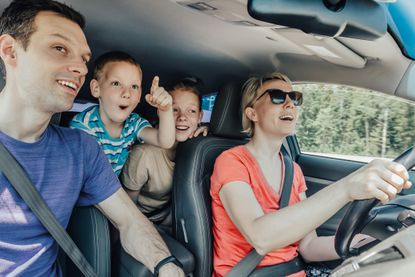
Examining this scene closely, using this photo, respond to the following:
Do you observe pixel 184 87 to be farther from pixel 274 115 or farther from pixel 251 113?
pixel 274 115

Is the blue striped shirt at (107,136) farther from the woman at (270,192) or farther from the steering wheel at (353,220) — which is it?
the steering wheel at (353,220)

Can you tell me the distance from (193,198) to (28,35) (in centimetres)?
98

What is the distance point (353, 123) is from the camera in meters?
2.76

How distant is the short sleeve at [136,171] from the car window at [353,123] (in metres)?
0.97

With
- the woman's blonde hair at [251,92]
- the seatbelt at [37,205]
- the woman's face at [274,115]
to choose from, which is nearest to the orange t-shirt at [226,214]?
the woman's face at [274,115]

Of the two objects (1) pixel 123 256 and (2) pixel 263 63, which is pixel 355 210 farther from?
(2) pixel 263 63

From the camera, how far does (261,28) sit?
1955 mm

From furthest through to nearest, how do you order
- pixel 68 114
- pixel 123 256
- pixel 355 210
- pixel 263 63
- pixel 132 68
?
pixel 263 63
pixel 68 114
pixel 132 68
pixel 123 256
pixel 355 210

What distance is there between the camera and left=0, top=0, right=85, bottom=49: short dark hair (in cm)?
152

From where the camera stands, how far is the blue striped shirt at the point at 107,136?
2014mm

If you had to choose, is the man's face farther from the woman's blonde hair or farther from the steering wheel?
the steering wheel

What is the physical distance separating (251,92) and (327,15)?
4.33 ft

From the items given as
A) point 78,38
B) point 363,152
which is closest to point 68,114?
point 78,38

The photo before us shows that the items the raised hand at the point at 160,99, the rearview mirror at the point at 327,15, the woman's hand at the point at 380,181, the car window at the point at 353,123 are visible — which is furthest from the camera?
the car window at the point at 353,123
